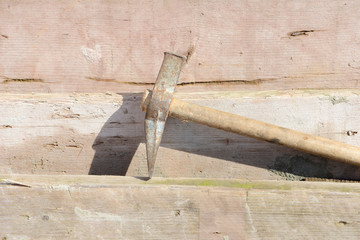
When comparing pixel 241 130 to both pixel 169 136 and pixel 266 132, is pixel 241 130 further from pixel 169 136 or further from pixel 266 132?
pixel 169 136

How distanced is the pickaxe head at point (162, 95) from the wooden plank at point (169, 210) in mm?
276

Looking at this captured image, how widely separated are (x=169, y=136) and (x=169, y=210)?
0.40 meters

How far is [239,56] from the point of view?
68.9 inches

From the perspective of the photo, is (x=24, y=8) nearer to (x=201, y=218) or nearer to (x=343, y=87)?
(x=201, y=218)

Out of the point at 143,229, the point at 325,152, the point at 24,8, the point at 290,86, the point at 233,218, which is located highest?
the point at 24,8

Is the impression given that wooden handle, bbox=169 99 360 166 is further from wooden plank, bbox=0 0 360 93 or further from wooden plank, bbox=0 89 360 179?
wooden plank, bbox=0 0 360 93

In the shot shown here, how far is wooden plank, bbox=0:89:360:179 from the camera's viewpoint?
165 centimetres

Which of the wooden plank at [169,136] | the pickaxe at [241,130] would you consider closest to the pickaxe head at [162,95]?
the pickaxe at [241,130]

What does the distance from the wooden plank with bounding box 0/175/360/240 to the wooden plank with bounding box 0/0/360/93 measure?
22.0 inches

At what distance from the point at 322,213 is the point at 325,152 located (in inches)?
11.0

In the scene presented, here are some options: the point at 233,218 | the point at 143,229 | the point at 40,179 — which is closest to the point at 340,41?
the point at 233,218

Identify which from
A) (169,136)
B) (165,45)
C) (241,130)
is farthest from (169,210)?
(165,45)

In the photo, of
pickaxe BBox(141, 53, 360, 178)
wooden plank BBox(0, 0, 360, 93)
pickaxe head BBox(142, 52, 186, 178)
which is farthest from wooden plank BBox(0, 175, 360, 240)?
wooden plank BBox(0, 0, 360, 93)

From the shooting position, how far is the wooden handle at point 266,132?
152 centimetres
